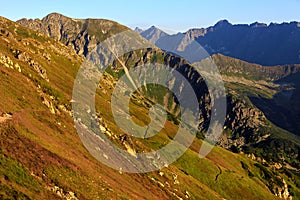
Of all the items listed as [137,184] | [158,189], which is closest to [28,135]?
[137,184]

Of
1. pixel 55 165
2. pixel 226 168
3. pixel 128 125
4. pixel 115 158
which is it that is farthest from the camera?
pixel 226 168

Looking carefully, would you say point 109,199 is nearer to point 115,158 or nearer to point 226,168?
point 115,158

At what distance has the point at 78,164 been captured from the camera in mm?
63094

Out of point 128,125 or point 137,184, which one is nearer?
point 137,184

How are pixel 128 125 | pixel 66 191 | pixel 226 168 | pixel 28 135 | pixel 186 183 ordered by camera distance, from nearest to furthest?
pixel 66 191 < pixel 28 135 < pixel 186 183 < pixel 128 125 < pixel 226 168

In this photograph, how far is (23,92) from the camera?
85875 mm

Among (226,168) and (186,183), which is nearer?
(186,183)

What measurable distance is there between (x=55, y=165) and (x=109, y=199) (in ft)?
32.5

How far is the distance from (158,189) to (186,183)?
38.6m

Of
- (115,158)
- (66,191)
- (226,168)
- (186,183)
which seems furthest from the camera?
(226,168)

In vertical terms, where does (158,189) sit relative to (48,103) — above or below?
below

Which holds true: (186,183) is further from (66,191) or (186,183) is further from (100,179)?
(66,191)

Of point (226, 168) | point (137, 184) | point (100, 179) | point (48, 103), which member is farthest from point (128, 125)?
point (100, 179)

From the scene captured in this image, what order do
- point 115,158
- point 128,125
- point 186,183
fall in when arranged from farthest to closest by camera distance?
point 128,125 → point 186,183 → point 115,158
